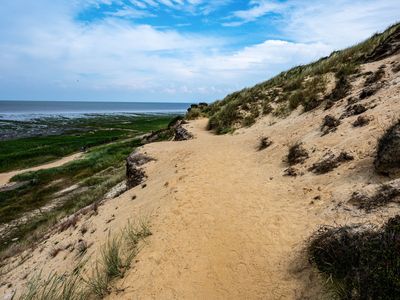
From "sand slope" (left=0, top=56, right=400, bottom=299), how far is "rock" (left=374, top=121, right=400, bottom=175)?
1.01 feet

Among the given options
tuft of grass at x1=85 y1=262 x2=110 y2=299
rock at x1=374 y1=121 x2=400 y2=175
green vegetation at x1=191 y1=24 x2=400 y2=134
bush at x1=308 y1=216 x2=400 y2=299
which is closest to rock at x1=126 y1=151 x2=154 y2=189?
green vegetation at x1=191 y1=24 x2=400 y2=134

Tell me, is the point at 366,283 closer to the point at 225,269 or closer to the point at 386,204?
the point at 386,204

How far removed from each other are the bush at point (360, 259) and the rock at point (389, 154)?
2289 mm

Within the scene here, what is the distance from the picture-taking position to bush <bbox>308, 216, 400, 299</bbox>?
4695mm

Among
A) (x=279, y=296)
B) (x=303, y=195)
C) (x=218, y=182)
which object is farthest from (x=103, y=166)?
(x=279, y=296)

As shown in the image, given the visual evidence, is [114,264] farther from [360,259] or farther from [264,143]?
[264,143]

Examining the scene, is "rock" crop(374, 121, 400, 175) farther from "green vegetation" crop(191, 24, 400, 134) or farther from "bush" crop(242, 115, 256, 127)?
"bush" crop(242, 115, 256, 127)

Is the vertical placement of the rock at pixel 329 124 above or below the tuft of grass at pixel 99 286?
above

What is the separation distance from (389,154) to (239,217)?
3552 mm

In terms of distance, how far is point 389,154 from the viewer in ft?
25.0

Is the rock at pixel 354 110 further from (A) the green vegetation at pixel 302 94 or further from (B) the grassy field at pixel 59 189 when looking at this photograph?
(B) the grassy field at pixel 59 189

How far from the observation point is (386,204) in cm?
648

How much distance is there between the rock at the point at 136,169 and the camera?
1608 cm

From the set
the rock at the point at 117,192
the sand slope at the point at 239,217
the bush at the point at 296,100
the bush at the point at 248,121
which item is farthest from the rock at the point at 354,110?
the rock at the point at 117,192
